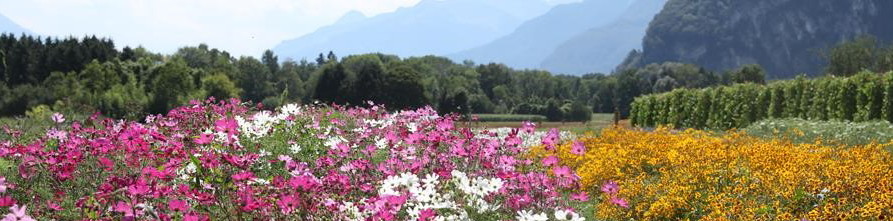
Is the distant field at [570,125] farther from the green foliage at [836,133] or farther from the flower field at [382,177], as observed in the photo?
the green foliage at [836,133]

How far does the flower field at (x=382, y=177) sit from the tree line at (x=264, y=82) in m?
5.69

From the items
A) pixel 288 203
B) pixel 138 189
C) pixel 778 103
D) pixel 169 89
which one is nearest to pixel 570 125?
pixel 778 103

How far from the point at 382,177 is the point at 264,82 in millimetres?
82313

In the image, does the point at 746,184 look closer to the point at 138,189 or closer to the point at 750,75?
the point at 138,189

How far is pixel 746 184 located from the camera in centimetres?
686

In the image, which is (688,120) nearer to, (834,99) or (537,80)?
(834,99)

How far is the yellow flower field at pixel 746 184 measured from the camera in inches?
223

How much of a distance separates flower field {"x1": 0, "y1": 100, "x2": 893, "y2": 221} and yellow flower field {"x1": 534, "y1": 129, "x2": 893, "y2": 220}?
0.02 meters

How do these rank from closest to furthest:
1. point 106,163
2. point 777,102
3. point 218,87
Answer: point 106,163 < point 777,102 < point 218,87

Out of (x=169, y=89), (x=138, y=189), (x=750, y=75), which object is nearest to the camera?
(x=138, y=189)

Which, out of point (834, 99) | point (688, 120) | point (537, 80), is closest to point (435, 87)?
point (537, 80)

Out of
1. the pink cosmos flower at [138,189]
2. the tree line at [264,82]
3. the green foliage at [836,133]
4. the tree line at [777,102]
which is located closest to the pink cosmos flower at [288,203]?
the pink cosmos flower at [138,189]

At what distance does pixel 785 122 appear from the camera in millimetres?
18172

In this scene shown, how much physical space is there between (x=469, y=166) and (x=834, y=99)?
17.2 meters
